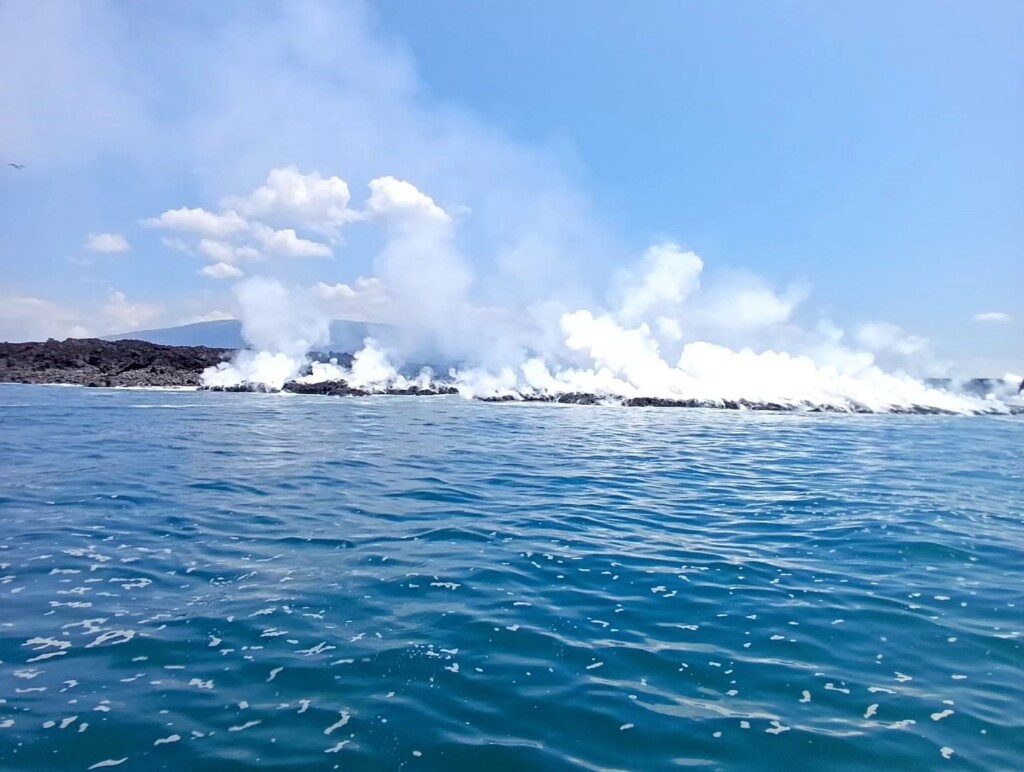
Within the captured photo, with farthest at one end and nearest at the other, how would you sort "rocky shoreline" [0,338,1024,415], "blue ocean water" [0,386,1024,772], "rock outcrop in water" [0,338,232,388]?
"rock outcrop in water" [0,338,232,388] → "rocky shoreline" [0,338,1024,415] → "blue ocean water" [0,386,1024,772]

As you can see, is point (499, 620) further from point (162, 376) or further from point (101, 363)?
point (101, 363)

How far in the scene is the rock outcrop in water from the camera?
2291 inches

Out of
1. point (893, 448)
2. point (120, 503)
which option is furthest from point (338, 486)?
point (893, 448)

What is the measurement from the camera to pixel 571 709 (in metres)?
6.18

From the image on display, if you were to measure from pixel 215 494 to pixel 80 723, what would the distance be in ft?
32.8

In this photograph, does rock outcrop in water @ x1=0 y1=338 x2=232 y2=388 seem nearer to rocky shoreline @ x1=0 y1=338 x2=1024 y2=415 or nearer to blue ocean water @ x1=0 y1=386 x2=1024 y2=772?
rocky shoreline @ x1=0 y1=338 x2=1024 y2=415

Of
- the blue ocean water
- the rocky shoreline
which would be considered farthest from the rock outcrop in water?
the blue ocean water

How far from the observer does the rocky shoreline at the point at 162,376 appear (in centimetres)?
5225

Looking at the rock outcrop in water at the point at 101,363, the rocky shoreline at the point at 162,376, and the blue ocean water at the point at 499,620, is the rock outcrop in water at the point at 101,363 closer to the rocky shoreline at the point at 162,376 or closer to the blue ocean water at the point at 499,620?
the rocky shoreline at the point at 162,376

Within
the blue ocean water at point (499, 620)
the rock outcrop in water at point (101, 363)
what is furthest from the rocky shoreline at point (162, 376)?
the blue ocean water at point (499, 620)

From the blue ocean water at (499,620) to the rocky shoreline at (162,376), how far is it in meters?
33.7

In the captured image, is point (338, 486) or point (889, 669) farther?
point (338, 486)

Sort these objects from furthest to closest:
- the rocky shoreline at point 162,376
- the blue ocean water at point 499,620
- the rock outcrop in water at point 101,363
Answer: the rock outcrop in water at point 101,363 → the rocky shoreline at point 162,376 → the blue ocean water at point 499,620

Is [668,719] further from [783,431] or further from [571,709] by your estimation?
[783,431]
